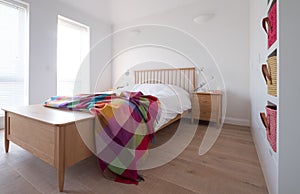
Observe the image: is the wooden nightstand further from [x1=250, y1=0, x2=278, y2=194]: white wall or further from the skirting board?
the skirting board

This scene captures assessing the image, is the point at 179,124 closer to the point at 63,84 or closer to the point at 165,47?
the point at 165,47

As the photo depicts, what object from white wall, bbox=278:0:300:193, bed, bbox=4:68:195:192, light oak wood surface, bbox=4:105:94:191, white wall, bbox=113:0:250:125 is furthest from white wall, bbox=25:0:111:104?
white wall, bbox=278:0:300:193

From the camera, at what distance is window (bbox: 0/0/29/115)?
2.28 metres

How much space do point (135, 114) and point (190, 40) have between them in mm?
2368

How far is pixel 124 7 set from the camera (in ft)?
9.91

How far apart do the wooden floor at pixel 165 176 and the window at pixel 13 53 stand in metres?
1.33

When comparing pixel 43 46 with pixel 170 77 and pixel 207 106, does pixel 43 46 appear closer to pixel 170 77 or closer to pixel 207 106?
pixel 170 77

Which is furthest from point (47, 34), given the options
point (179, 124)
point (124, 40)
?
point (179, 124)

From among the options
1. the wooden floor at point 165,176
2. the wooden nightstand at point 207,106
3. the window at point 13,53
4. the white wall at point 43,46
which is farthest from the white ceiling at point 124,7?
the wooden floor at point 165,176

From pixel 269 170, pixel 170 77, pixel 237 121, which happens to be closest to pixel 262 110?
pixel 269 170

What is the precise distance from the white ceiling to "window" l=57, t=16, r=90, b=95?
16.6 inches

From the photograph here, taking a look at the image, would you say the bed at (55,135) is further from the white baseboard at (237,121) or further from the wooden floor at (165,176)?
the white baseboard at (237,121)

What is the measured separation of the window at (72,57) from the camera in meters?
3.00

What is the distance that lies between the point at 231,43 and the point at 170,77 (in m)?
1.30
